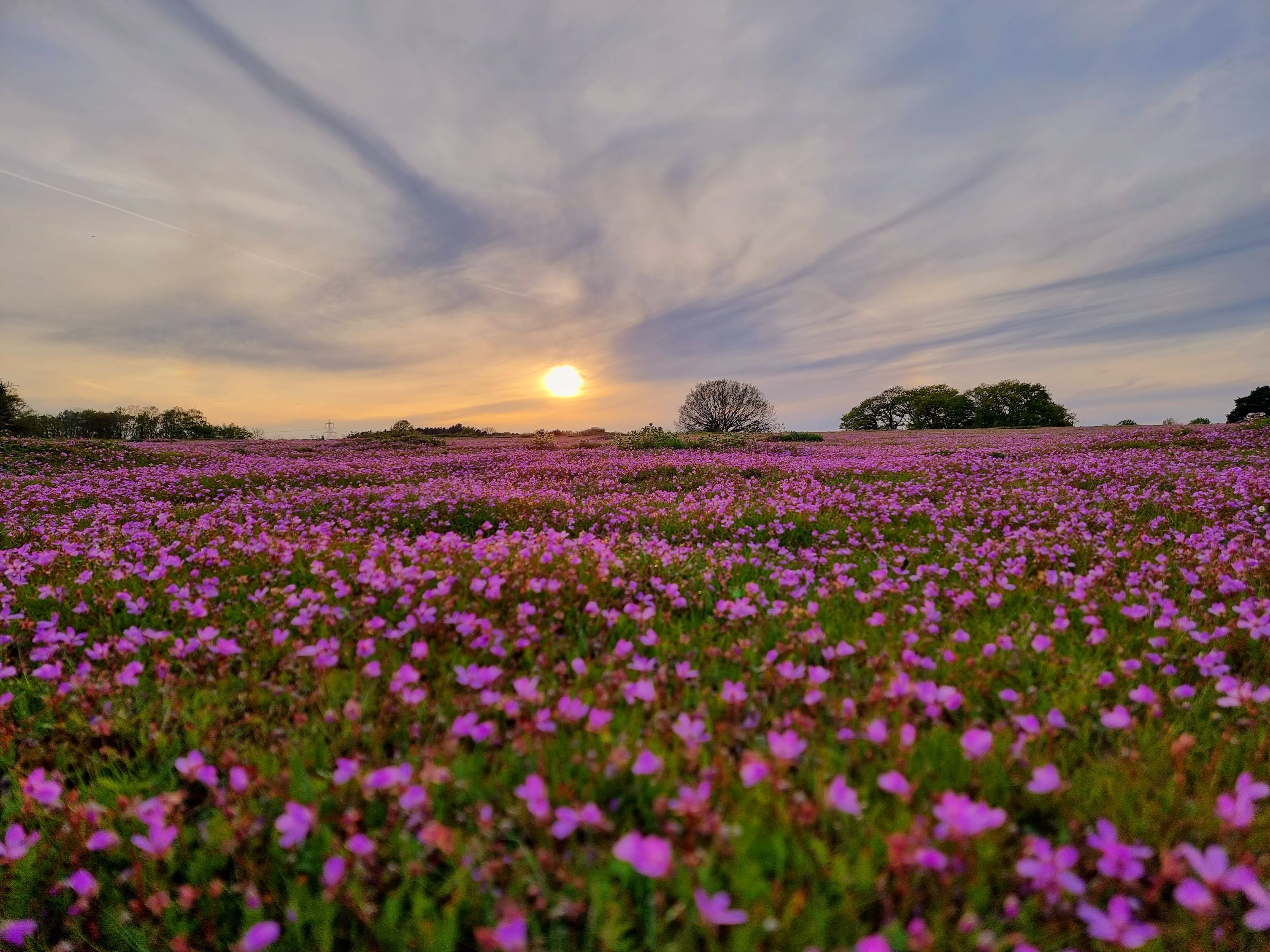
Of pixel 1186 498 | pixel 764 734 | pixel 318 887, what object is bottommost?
pixel 318 887

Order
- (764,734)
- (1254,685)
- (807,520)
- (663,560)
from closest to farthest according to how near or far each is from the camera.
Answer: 1. (764,734)
2. (1254,685)
3. (663,560)
4. (807,520)

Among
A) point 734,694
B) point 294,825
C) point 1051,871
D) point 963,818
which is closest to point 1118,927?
point 1051,871

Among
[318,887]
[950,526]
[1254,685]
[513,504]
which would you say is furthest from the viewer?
[513,504]

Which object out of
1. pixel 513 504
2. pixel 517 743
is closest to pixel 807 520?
pixel 513 504

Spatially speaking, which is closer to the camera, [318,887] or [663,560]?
[318,887]

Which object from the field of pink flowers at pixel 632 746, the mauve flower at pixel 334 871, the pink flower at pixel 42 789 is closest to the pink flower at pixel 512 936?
the field of pink flowers at pixel 632 746

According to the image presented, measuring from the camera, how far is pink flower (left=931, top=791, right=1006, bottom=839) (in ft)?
5.68

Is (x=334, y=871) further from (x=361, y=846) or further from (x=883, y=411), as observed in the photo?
(x=883, y=411)

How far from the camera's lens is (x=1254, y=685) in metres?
3.19

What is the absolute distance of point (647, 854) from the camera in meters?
1.66

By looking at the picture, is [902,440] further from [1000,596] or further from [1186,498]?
[1000,596]

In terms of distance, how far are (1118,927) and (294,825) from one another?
2550 millimetres

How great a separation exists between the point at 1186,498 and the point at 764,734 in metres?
9.56

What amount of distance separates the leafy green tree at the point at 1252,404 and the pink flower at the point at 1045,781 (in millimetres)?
94850
